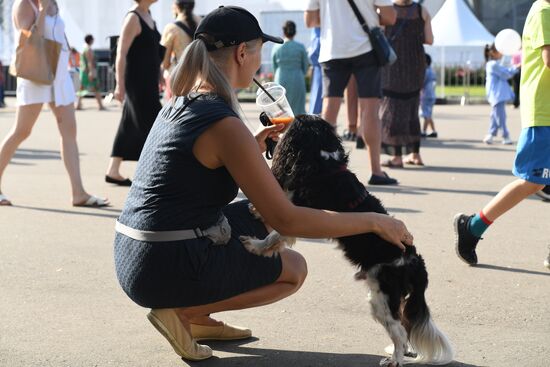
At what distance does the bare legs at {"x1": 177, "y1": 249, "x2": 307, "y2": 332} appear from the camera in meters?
4.22

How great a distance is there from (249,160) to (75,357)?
53.0 inches

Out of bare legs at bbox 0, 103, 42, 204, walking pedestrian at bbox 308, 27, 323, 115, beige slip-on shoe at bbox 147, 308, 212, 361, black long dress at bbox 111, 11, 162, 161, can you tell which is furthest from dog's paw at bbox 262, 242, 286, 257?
walking pedestrian at bbox 308, 27, 323, 115

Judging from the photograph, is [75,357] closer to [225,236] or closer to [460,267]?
[225,236]

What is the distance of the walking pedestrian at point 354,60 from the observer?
914cm

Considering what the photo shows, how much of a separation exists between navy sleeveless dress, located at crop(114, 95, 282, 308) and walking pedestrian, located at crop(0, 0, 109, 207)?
166 inches

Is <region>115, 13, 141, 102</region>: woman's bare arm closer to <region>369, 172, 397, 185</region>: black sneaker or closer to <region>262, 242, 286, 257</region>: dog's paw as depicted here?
<region>369, 172, 397, 185</region>: black sneaker

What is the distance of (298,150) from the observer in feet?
13.3

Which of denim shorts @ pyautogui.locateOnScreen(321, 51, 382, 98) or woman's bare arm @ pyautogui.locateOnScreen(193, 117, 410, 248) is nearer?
woman's bare arm @ pyautogui.locateOnScreen(193, 117, 410, 248)

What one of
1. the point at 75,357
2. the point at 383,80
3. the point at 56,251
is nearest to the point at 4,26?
the point at 383,80

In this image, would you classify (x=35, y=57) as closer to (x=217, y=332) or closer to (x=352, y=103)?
(x=217, y=332)

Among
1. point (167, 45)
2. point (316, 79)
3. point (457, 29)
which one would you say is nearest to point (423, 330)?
point (167, 45)

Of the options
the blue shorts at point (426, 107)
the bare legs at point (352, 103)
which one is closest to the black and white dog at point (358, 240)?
the bare legs at point (352, 103)

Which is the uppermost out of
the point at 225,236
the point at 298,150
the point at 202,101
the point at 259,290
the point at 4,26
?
the point at 202,101

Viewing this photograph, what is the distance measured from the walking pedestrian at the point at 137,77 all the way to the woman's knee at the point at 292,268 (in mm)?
5001
